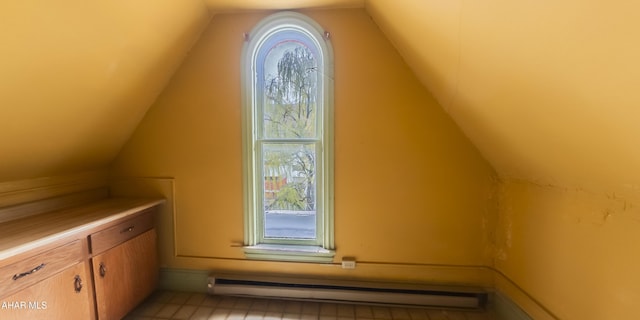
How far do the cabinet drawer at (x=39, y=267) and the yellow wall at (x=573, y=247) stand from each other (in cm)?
273

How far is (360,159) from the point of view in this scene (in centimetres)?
217

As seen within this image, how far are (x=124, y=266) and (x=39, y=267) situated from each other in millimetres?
592

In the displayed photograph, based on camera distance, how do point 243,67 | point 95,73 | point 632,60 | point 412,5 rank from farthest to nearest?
point 243,67 < point 95,73 < point 412,5 < point 632,60

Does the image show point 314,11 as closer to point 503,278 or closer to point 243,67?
point 243,67

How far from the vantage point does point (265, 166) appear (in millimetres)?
2354

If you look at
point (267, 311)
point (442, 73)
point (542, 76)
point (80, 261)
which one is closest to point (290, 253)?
point (267, 311)

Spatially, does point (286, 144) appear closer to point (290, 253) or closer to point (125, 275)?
point (290, 253)

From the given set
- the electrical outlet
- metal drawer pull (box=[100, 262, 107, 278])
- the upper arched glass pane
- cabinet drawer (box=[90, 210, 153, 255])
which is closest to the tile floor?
the electrical outlet

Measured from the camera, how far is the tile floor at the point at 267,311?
80.4 inches

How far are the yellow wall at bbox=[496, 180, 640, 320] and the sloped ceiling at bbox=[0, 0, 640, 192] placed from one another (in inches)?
4.9

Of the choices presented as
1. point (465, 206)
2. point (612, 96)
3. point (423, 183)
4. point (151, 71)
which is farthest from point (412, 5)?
point (151, 71)

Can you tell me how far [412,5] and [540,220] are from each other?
1489 millimetres

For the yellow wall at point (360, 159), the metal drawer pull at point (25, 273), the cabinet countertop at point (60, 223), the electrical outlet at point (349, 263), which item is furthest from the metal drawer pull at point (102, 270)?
the electrical outlet at point (349, 263)

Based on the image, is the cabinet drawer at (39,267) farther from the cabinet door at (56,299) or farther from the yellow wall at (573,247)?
the yellow wall at (573,247)
